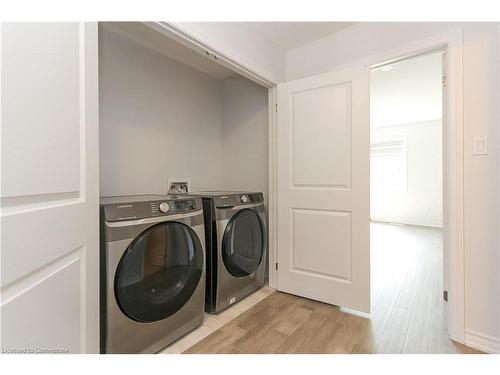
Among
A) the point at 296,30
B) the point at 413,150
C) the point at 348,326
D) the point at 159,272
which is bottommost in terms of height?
the point at 348,326

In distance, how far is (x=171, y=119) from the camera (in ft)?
7.21

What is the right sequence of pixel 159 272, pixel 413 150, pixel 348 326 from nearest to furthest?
pixel 159 272
pixel 348 326
pixel 413 150

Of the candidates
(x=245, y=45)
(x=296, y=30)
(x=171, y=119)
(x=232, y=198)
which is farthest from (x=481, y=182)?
(x=171, y=119)

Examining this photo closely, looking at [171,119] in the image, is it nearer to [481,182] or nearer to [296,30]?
[296,30]

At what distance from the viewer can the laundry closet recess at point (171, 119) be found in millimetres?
1776

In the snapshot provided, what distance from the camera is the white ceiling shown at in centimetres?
179

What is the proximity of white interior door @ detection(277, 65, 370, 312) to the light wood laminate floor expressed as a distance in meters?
0.16

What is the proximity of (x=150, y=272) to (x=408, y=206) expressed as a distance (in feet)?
20.1

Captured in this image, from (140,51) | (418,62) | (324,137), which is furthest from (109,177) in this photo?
(418,62)

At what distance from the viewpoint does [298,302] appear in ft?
6.18

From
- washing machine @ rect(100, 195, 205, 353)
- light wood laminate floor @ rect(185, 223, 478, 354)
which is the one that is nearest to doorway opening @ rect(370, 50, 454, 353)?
light wood laminate floor @ rect(185, 223, 478, 354)

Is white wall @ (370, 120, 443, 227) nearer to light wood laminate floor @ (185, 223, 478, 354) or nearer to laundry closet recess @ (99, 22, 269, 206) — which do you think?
light wood laminate floor @ (185, 223, 478, 354)

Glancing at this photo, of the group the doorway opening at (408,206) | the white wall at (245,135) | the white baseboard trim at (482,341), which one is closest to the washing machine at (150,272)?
the white wall at (245,135)
